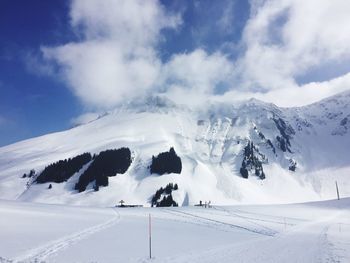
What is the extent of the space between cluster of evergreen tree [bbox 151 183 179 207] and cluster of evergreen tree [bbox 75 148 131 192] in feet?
85.6

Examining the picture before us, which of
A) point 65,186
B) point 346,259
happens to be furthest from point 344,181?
point 346,259

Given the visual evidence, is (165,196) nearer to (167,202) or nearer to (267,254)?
(167,202)

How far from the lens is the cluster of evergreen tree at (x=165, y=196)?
5182 inches

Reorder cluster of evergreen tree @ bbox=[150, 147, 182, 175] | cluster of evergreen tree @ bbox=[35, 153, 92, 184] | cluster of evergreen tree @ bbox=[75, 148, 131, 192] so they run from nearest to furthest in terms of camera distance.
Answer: cluster of evergreen tree @ bbox=[75, 148, 131, 192] < cluster of evergreen tree @ bbox=[150, 147, 182, 175] < cluster of evergreen tree @ bbox=[35, 153, 92, 184]

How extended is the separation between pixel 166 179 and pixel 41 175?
59.7 meters

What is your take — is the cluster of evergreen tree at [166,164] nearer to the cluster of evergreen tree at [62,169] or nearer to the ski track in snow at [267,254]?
the cluster of evergreen tree at [62,169]

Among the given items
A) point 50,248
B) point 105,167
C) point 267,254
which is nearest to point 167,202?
point 105,167

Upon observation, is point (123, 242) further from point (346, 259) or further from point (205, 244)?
point (346, 259)

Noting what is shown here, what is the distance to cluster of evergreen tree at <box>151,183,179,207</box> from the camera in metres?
132

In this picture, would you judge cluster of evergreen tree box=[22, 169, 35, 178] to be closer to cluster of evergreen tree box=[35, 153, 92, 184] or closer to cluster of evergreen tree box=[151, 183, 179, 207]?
cluster of evergreen tree box=[35, 153, 92, 184]

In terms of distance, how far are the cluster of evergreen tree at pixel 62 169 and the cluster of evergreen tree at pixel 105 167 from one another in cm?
904

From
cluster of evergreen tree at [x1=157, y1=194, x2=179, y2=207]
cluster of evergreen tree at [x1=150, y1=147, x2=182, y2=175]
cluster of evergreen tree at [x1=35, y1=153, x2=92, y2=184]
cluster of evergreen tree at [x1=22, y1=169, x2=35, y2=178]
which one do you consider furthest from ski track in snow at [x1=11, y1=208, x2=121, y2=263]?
cluster of evergreen tree at [x1=22, y1=169, x2=35, y2=178]

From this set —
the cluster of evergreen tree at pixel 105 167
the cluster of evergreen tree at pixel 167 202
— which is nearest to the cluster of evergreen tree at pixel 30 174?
the cluster of evergreen tree at pixel 105 167

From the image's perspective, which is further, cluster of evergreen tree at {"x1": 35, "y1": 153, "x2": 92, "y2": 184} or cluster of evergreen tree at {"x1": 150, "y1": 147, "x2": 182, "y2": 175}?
cluster of evergreen tree at {"x1": 35, "y1": 153, "x2": 92, "y2": 184}
